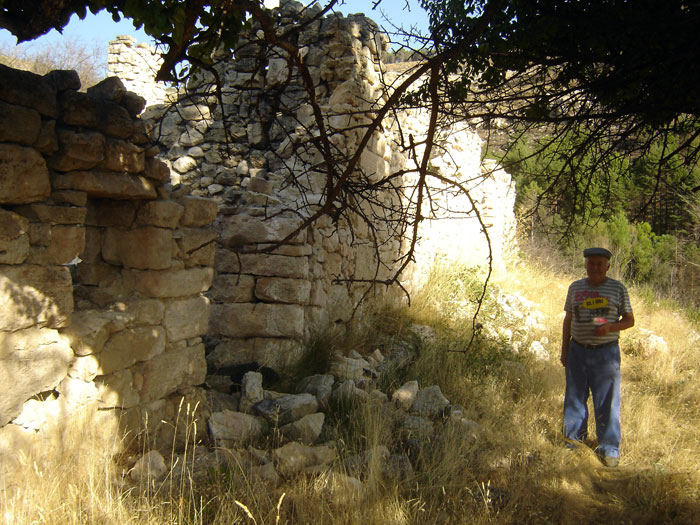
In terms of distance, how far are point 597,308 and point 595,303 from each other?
47 millimetres

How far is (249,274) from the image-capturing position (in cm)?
526

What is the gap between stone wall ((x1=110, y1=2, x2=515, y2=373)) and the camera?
203 inches

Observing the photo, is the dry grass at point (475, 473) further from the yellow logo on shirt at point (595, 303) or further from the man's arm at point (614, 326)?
the yellow logo on shirt at point (595, 303)

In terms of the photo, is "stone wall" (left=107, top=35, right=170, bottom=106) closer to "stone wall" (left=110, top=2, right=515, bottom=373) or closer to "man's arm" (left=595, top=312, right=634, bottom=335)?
"stone wall" (left=110, top=2, right=515, bottom=373)

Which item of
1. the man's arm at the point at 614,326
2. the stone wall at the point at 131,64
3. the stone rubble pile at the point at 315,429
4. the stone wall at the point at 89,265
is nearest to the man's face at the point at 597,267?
the man's arm at the point at 614,326

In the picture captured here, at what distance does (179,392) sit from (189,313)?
54 cm

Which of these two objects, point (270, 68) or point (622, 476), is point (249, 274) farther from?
point (622, 476)

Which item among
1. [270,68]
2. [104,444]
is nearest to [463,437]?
[104,444]

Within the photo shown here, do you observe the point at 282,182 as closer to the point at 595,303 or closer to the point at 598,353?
the point at 595,303

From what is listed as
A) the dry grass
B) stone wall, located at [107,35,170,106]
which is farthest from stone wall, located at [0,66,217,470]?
stone wall, located at [107,35,170,106]

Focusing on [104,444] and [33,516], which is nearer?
[33,516]

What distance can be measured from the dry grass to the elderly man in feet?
0.69

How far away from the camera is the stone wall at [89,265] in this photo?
2.65m

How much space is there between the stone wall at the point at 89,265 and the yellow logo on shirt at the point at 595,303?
3284mm
